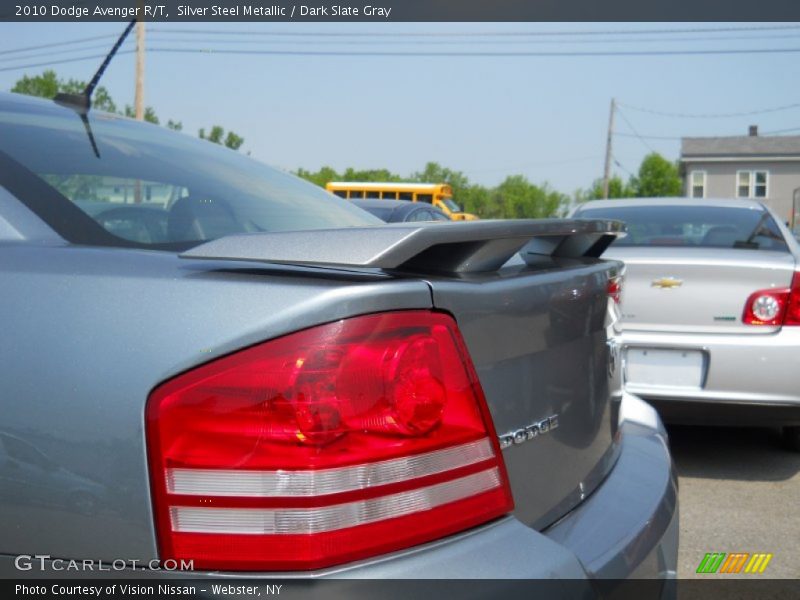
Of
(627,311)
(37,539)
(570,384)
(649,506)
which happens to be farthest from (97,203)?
(627,311)

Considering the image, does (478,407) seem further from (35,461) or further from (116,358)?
(35,461)

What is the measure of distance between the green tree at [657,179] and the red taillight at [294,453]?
6685 centimetres

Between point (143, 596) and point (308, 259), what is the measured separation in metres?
0.52

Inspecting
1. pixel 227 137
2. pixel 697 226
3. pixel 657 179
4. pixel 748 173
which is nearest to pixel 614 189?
pixel 657 179

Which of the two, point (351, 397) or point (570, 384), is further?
point (570, 384)

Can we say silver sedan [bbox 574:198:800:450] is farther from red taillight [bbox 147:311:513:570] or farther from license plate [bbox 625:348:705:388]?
red taillight [bbox 147:311:513:570]

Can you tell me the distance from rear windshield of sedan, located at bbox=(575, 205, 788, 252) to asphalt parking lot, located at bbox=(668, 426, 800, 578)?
1220 millimetres

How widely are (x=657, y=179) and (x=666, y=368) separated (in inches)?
2583

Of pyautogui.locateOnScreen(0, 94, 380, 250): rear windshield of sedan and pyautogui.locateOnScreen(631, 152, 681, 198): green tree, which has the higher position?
pyautogui.locateOnScreen(631, 152, 681, 198): green tree

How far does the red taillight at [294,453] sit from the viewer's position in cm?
112

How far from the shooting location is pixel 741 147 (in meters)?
53.9

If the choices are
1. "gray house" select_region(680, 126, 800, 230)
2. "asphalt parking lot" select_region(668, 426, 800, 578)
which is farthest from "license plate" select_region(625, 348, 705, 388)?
"gray house" select_region(680, 126, 800, 230)

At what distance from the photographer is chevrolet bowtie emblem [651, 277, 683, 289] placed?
4.38 metres

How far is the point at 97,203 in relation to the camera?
5.85 ft
